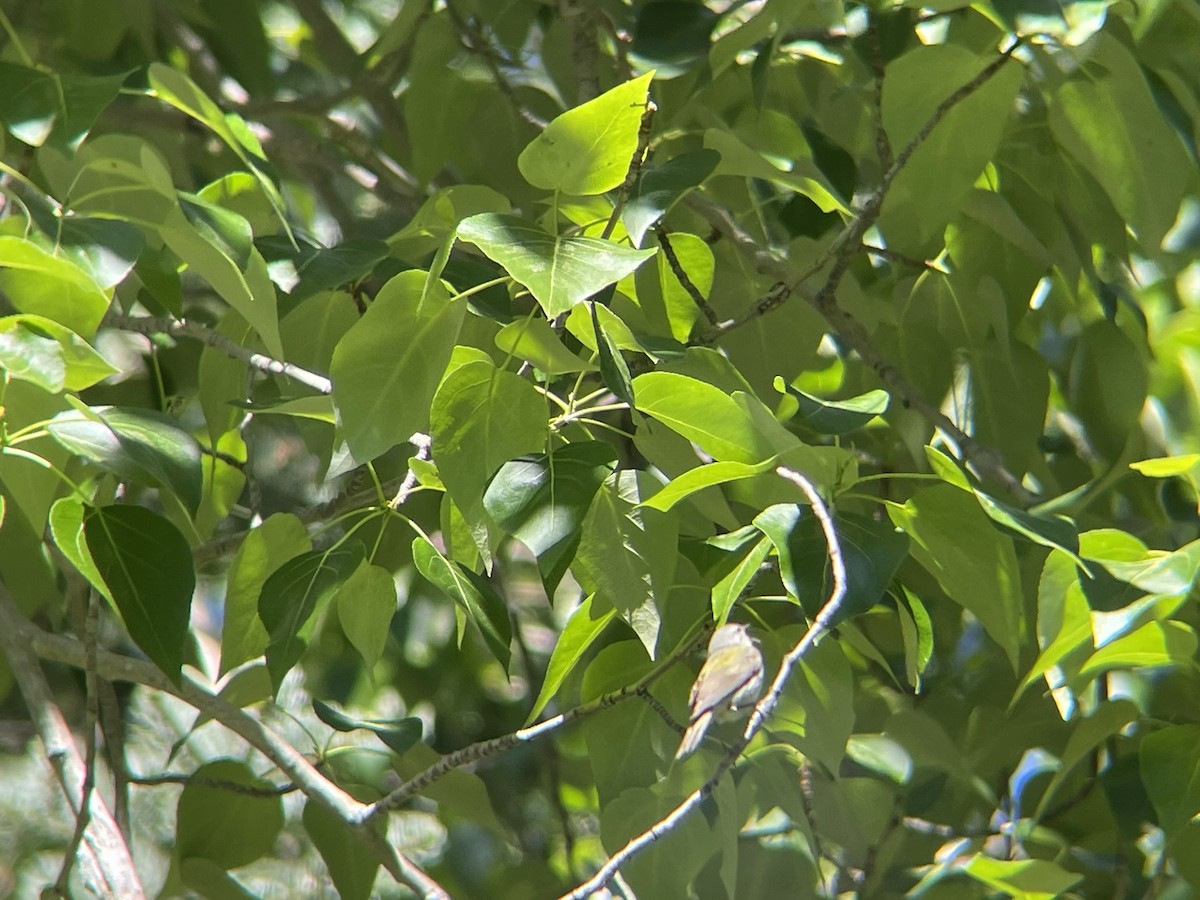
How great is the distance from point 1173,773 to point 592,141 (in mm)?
451

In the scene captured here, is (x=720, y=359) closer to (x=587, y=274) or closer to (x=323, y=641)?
(x=587, y=274)

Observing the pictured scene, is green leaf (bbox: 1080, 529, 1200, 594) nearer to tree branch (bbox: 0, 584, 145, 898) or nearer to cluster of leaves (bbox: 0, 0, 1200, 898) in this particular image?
cluster of leaves (bbox: 0, 0, 1200, 898)

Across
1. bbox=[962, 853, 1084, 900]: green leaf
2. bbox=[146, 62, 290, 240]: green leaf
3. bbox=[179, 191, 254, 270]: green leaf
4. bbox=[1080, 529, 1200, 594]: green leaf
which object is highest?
bbox=[146, 62, 290, 240]: green leaf

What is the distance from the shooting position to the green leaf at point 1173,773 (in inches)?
25.5

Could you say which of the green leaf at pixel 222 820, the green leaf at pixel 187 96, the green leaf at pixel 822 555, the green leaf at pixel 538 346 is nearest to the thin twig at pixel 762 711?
the green leaf at pixel 822 555

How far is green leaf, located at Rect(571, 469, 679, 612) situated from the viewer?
0.54 meters

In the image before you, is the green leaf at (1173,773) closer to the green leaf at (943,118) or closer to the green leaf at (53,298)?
the green leaf at (943,118)

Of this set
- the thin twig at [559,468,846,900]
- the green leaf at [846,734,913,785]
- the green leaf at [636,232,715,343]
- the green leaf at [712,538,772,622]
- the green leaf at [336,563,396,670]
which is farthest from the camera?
the green leaf at [846,734,913,785]

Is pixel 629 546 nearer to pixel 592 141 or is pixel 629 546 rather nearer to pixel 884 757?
pixel 592 141

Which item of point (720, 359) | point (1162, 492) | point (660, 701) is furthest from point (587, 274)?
point (1162, 492)

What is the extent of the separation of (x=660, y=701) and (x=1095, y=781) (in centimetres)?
45

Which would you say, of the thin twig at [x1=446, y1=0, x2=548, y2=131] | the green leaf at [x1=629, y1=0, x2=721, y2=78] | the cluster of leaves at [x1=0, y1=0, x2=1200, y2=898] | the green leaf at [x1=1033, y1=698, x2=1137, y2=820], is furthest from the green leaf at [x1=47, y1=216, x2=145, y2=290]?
the green leaf at [x1=1033, y1=698, x2=1137, y2=820]

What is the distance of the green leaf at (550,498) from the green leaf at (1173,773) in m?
0.35

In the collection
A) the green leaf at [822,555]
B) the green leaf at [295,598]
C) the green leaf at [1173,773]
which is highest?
the green leaf at [295,598]
